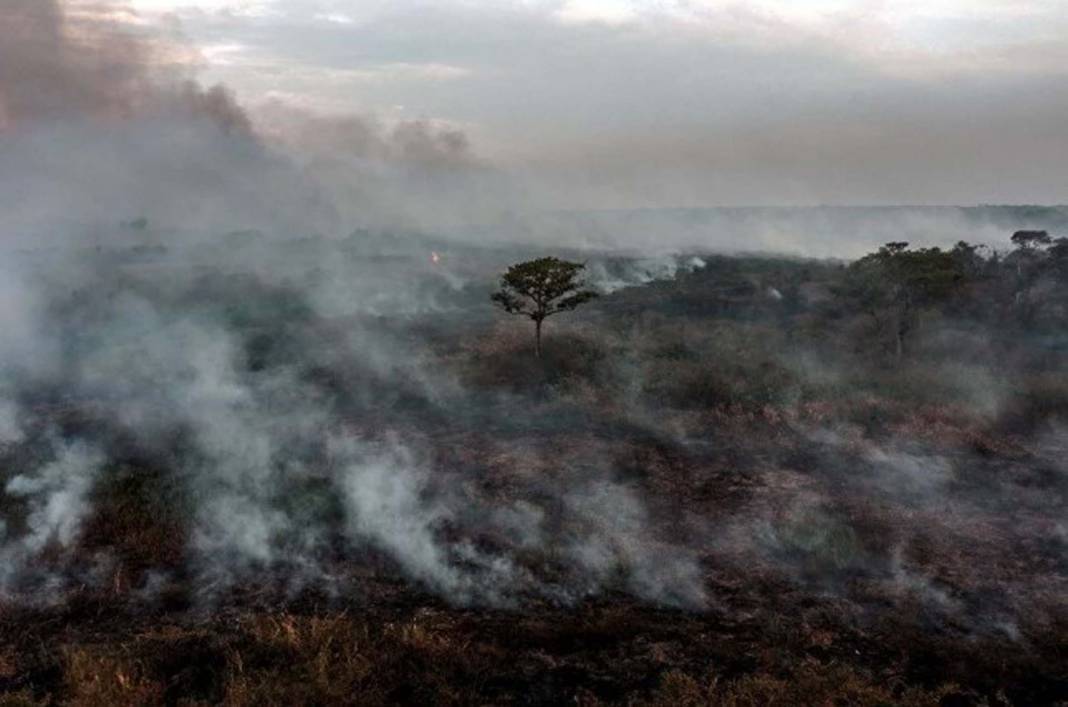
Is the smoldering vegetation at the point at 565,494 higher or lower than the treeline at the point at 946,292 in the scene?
lower

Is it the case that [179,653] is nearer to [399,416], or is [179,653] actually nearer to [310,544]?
[310,544]

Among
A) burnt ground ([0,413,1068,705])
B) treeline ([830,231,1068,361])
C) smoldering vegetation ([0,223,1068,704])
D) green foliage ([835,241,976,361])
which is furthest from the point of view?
treeline ([830,231,1068,361])

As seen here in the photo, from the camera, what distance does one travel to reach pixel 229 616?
1426 cm

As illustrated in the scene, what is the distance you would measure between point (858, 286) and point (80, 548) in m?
50.3

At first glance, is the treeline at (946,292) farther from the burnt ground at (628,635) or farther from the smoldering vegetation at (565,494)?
the burnt ground at (628,635)

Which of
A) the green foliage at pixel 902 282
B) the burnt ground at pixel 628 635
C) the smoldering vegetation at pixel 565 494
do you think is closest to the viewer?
the burnt ground at pixel 628 635

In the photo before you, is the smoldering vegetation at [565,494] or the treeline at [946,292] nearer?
the smoldering vegetation at [565,494]

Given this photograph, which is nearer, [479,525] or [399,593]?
[399,593]

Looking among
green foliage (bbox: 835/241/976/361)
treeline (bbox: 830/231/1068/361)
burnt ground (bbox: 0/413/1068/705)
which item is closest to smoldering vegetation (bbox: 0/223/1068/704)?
burnt ground (bbox: 0/413/1068/705)

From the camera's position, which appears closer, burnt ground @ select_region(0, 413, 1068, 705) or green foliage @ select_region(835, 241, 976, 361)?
burnt ground @ select_region(0, 413, 1068, 705)

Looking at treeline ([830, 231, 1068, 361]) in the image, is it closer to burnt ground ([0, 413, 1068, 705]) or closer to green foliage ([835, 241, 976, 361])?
green foliage ([835, 241, 976, 361])

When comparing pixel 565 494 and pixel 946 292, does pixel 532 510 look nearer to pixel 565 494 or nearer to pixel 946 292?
pixel 565 494

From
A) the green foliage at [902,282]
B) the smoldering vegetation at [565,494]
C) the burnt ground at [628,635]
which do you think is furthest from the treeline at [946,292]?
the burnt ground at [628,635]

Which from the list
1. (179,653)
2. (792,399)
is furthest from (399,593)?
(792,399)
